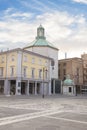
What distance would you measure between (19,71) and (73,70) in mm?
36235

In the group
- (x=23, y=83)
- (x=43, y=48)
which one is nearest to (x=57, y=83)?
(x=43, y=48)

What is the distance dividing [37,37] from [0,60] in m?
23.7

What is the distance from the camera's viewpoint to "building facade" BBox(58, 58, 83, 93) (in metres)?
85.4

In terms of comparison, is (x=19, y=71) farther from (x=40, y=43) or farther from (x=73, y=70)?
(x=73, y=70)

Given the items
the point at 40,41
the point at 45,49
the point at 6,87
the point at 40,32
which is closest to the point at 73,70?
the point at 45,49

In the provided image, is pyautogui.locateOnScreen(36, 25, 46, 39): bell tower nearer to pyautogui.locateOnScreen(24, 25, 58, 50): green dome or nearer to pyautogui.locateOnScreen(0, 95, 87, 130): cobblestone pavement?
pyautogui.locateOnScreen(24, 25, 58, 50): green dome

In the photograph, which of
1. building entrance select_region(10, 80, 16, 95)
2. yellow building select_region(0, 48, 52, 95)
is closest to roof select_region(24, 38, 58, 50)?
yellow building select_region(0, 48, 52, 95)

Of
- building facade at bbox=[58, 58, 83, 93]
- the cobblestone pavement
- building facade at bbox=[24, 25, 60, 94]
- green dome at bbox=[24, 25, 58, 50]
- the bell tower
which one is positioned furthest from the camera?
building facade at bbox=[58, 58, 83, 93]

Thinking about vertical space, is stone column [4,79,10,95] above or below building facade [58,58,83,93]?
below

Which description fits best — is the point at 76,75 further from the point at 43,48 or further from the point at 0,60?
the point at 0,60

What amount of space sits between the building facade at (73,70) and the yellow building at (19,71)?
2562 centimetres

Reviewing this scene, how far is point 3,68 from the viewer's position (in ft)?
186

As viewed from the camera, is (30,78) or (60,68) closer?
(30,78)

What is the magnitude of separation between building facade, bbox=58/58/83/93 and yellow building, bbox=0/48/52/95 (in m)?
25.6
